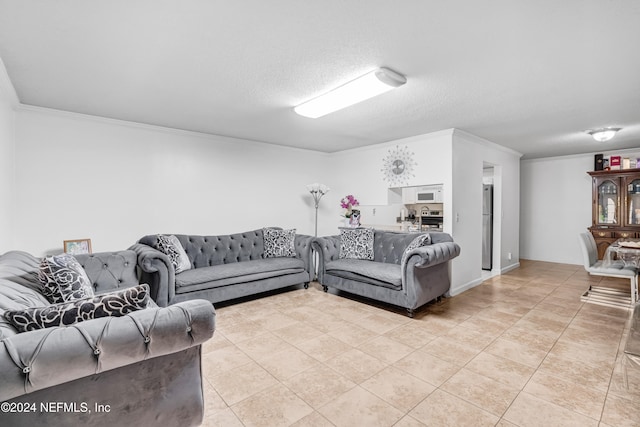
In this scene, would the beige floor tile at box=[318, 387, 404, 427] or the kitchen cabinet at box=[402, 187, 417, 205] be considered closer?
the beige floor tile at box=[318, 387, 404, 427]

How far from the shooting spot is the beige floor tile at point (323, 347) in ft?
8.34

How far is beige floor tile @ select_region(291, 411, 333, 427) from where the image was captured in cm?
174

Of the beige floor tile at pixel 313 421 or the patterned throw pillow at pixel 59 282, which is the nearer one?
the beige floor tile at pixel 313 421

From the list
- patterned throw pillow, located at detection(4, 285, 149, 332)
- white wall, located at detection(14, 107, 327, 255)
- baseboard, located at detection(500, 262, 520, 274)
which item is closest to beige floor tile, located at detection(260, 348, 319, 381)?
patterned throw pillow, located at detection(4, 285, 149, 332)

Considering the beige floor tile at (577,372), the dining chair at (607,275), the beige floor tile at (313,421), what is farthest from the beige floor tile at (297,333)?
the dining chair at (607,275)

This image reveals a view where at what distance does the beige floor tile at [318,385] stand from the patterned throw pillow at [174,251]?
2.10 meters

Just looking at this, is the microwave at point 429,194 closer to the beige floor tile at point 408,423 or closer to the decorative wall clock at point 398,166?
the decorative wall clock at point 398,166

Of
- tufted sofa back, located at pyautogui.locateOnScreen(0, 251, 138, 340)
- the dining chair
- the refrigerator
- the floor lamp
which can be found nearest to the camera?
tufted sofa back, located at pyautogui.locateOnScreen(0, 251, 138, 340)

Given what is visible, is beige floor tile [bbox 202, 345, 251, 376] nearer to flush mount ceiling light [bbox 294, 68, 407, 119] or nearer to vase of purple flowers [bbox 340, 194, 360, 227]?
flush mount ceiling light [bbox 294, 68, 407, 119]

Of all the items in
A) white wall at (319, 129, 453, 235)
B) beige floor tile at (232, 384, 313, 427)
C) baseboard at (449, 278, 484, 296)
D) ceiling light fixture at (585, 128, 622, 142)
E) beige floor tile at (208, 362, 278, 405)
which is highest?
ceiling light fixture at (585, 128, 622, 142)

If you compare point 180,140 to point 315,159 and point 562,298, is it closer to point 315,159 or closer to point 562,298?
point 315,159

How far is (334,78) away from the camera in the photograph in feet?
8.26

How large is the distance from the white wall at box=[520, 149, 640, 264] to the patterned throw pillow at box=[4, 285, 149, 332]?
783 cm

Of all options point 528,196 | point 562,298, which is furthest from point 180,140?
point 528,196
